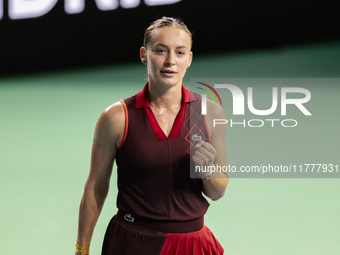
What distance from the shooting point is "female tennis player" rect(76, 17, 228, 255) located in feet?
5.55

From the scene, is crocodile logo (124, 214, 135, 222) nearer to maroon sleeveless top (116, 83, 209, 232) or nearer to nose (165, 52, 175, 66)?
maroon sleeveless top (116, 83, 209, 232)

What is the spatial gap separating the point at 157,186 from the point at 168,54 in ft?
1.60

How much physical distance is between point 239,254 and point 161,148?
1.65m

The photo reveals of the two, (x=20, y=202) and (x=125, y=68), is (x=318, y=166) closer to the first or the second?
(x=20, y=202)

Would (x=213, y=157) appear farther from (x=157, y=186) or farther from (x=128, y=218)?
(x=128, y=218)

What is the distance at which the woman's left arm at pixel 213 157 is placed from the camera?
1585mm

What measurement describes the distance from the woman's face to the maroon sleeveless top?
0.12m

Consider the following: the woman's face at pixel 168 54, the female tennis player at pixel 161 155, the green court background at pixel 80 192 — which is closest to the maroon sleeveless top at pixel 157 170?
the female tennis player at pixel 161 155

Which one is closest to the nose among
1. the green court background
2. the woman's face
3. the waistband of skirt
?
the woman's face

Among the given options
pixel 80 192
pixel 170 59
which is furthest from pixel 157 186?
pixel 80 192

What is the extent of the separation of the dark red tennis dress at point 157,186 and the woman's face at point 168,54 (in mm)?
106

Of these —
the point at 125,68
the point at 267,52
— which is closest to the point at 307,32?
the point at 267,52

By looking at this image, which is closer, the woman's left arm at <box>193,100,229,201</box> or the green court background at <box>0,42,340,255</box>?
the woman's left arm at <box>193,100,229,201</box>

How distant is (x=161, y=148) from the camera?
168cm
